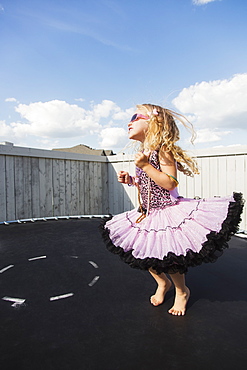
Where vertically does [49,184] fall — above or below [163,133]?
below

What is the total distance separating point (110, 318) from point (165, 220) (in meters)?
0.44

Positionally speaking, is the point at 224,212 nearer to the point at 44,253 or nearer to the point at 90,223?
the point at 44,253

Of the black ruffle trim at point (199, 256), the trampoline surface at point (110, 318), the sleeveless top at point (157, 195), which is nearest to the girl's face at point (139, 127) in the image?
the sleeveless top at point (157, 195)

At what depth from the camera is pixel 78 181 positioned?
4156mm

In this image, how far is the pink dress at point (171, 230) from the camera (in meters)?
0.90

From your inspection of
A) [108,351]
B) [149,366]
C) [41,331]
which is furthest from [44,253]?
[149,366]

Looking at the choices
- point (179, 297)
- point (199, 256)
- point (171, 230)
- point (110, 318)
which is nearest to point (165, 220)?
point (171, 230)

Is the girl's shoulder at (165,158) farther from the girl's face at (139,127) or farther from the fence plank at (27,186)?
the fence plank at (27,186)

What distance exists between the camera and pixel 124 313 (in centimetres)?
102

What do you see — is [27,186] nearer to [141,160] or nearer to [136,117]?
[136,117]

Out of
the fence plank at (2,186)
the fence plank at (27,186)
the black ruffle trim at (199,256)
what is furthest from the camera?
the fence plank at (27,186)

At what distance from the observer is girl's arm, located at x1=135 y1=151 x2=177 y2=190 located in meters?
0.96

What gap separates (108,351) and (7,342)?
1.14 feet

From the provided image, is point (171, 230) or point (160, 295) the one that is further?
point (160, 295)
